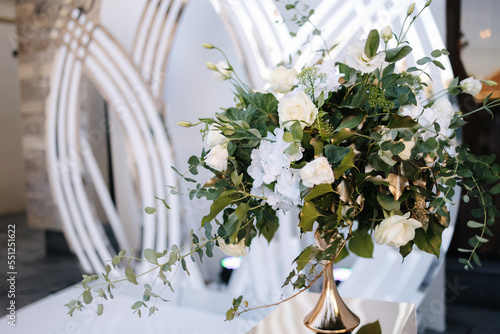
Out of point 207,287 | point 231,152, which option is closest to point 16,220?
point 207,287

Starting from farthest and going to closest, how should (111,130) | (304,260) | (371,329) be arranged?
(111,130), (371,329), (304,260)

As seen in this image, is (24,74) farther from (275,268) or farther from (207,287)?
(275,268)

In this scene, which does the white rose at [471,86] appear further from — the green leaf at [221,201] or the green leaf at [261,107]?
the green leaf at [221,201]

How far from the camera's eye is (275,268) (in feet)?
7.89

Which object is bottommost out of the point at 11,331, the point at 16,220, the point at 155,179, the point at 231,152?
the point at 11,331

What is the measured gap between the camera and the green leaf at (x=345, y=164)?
77 centimetres

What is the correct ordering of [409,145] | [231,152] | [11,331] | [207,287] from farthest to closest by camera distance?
[207,287] < [11,331] < [231,152] < [409,145]

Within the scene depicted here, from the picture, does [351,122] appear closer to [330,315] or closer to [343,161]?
[343,161]

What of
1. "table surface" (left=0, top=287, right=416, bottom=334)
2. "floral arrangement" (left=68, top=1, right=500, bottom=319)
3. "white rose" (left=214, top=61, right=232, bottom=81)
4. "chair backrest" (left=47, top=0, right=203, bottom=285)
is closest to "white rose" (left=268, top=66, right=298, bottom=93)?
"floral arrangement" (left=68, top=1, right=500, bottom=319)

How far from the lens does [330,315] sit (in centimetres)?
98

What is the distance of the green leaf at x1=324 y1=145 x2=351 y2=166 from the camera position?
2.62 feet

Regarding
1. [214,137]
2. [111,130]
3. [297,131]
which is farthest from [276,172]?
[111,130]

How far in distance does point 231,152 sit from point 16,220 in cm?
349

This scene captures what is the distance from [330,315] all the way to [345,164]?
1.23 ft
